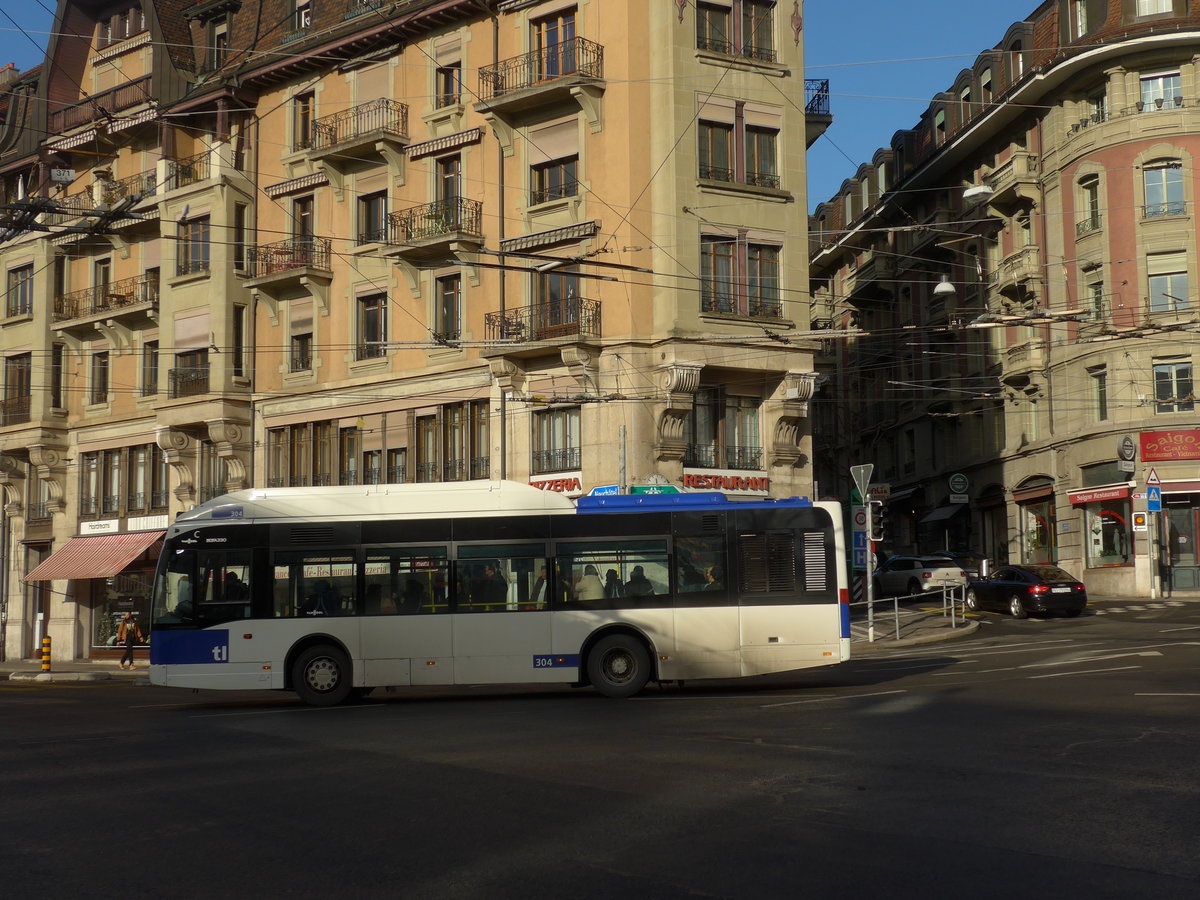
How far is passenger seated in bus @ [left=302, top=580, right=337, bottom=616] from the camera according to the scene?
19297 millimetres

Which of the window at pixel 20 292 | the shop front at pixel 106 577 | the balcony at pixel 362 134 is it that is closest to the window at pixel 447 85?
the balcony at pixel 362 134

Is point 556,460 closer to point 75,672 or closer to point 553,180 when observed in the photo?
point 553,180

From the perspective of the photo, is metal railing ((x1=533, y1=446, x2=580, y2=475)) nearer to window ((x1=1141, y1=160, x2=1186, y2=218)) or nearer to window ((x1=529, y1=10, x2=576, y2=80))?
window ((x1=529, y1=10, x2=576, y2=80))

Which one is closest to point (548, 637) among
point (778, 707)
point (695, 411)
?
point (778, 707)

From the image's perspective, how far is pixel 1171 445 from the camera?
1630 inches

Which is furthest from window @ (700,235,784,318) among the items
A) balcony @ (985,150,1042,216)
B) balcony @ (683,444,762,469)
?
balcony @ (985,150,1042,216)

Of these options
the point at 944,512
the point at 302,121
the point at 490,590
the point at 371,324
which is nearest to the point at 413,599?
the point at 490,590

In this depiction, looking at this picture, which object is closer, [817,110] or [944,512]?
[817,110]

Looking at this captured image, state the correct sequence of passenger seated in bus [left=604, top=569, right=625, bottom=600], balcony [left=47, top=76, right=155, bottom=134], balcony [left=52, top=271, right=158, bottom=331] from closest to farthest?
passenger seated in bus [left=604, top=569, right=625, bottom=600] < balcony [left=47, top=76, right=155, bottom=134] < balcony [left=52, top=271, right=158, bottom=331]

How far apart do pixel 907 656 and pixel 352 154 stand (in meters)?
20.8

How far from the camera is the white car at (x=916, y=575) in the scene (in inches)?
1581

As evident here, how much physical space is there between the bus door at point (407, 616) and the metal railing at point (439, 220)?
51.3 ft

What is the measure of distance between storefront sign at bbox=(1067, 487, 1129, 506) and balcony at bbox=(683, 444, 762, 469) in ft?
53.2

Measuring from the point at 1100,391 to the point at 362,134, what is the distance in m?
25.3
